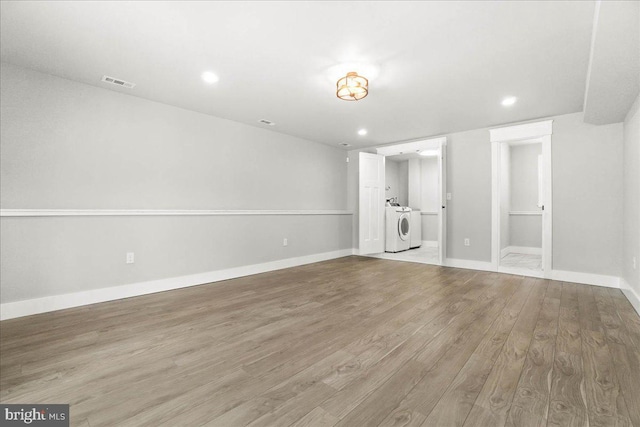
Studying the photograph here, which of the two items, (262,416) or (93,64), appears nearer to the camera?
(262,416)

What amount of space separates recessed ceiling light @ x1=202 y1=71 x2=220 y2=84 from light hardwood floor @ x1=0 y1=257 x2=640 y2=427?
2238 millimetres

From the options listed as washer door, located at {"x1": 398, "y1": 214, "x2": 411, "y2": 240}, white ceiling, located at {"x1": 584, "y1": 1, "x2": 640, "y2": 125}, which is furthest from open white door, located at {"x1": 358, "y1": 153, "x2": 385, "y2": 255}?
white ceiling, located at {"x1": 584, "y1": 1, "x2": 640, "y2": 125}

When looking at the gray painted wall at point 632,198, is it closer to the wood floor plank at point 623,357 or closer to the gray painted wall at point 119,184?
the wood floor plank at point 623,357

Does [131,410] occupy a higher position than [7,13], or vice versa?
[7,13]

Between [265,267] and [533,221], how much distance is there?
18.8 feet

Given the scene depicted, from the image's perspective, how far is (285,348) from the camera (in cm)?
187

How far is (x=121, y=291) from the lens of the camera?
3012 millimetres

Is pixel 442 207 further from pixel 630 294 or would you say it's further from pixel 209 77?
pixel 209 77

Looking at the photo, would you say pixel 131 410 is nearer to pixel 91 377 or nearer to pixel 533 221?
pixel 91 377

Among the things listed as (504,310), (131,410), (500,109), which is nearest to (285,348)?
(131,410)

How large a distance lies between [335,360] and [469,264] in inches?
143

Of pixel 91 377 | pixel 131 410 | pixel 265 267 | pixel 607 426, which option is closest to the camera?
pixel 607 426

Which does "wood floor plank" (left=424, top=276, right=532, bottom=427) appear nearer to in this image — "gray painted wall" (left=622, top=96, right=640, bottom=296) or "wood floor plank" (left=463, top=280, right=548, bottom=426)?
"wood floor plank" (left=463, top=280, right=548, bottom=426)

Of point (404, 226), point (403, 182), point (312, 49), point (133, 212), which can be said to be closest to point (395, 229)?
point (404, 226)
